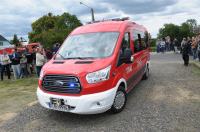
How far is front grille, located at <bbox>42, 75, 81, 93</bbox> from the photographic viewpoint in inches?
265

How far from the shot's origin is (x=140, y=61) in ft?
33.8

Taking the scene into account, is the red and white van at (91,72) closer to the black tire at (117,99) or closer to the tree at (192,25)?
the black tire at (117,99)

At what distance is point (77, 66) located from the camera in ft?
23.2

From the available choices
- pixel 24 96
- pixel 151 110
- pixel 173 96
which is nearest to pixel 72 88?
pixel 151 110

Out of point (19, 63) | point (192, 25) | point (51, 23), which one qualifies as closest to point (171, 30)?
point (192, 25)

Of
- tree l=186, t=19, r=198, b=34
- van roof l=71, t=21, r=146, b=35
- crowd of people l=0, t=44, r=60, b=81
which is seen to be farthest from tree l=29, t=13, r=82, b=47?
van roof l=71, t=21, r=146, b=35

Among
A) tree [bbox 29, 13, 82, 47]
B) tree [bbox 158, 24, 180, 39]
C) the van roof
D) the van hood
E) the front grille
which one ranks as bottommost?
the front grille

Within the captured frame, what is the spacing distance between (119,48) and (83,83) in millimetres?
1658

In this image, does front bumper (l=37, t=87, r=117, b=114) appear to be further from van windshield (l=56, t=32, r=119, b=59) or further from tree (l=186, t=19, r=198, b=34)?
tree (l=186, t=19, r=198, b=34)

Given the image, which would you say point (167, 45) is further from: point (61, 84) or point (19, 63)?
point (61, 84)

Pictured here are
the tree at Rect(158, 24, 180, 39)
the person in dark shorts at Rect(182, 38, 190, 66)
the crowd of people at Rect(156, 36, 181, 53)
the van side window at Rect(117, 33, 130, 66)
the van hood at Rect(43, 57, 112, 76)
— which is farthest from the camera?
the tree at Rect(158, 24, 180, 39)

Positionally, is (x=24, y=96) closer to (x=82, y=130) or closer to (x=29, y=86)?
(x=29, y=86)

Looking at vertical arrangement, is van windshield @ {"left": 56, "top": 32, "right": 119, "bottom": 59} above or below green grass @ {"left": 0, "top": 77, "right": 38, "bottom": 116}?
above

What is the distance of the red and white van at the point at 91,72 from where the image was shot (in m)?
6.73
